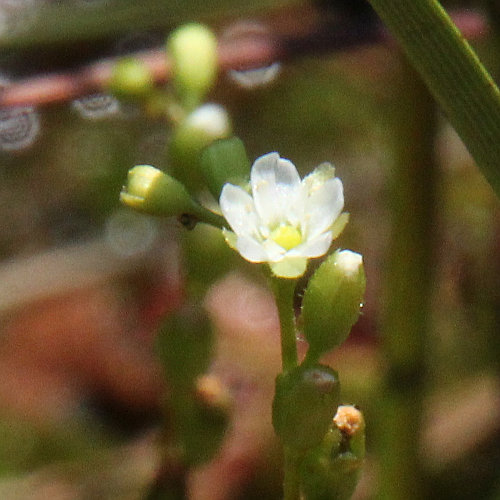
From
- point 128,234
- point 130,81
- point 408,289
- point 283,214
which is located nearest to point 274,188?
point 283,214

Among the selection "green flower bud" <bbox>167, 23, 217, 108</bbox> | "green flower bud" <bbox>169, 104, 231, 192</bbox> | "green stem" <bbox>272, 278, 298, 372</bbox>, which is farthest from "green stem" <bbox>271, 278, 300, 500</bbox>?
"green flower bud" <bbox>167, 23, 217, 108</bbox>

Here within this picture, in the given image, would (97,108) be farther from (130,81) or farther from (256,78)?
(130,81)

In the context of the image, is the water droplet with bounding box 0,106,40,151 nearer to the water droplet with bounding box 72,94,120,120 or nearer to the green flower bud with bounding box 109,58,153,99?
the water droplet with bounding box 72,94,120,120

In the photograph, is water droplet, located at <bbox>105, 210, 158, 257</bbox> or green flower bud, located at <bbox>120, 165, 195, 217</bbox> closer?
green flower bud, located at <bbox>120, 165, 195, 217</bbox>

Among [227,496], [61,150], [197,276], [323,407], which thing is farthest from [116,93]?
[61,150]

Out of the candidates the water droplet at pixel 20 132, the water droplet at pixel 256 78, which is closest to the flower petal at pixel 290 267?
the water droplet at pixel 256 78

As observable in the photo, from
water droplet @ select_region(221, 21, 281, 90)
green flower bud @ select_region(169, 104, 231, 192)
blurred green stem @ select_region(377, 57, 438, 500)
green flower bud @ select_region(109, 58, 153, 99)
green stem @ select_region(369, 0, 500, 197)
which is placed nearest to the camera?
green stem @ select_region(369, 0, 500, 197)

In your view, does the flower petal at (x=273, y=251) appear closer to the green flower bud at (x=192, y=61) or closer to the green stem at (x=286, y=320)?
the green stem at (x=286, y=320)
